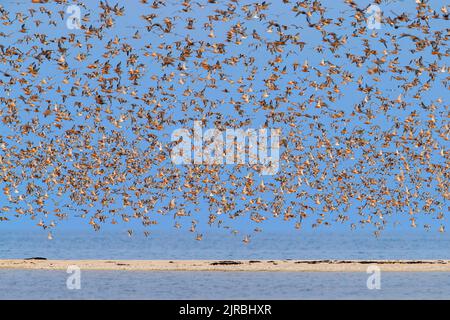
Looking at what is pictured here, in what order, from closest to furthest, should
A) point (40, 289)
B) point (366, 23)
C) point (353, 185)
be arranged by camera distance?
1. point (366, 23)
2. point (40, 289)
3. point (353, 185)

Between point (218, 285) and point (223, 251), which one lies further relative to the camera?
point (223, 251)

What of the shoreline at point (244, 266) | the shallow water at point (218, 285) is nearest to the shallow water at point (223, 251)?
the shoreline at point (244, 266)

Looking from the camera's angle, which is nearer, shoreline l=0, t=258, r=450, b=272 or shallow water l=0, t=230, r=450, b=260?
shoreline l=0, t=258, r=450, b=272

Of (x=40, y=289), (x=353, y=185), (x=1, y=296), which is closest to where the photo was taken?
(x=1, y=296)

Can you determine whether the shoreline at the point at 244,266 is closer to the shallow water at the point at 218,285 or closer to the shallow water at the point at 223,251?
the shallow water at the point at 218,285

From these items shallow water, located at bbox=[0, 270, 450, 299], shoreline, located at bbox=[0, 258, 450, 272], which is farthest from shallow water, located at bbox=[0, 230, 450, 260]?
shallow water, located at bbox=[0, 270, 450, 299]

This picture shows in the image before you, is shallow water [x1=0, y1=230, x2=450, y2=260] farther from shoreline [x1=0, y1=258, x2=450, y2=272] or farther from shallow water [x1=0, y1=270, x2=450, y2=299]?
shallow water [x1=0, y1=270, x2=450, y2=299]

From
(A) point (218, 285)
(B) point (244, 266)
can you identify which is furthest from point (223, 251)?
(A) point (218, 285)

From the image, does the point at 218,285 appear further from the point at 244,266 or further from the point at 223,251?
the point at 223,251

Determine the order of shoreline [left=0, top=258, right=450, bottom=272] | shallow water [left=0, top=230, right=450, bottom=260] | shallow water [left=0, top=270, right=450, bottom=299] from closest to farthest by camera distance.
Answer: shallow water [left=0, top=270, right=450, bottom=299] < shoreline [left=0, top=258, right=450, bottom=272] < shallow water [left=0, top=230, right=450, bottom=260]

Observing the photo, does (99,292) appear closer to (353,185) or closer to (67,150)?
(67,150)

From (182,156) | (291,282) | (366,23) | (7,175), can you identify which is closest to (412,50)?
(366,23)
